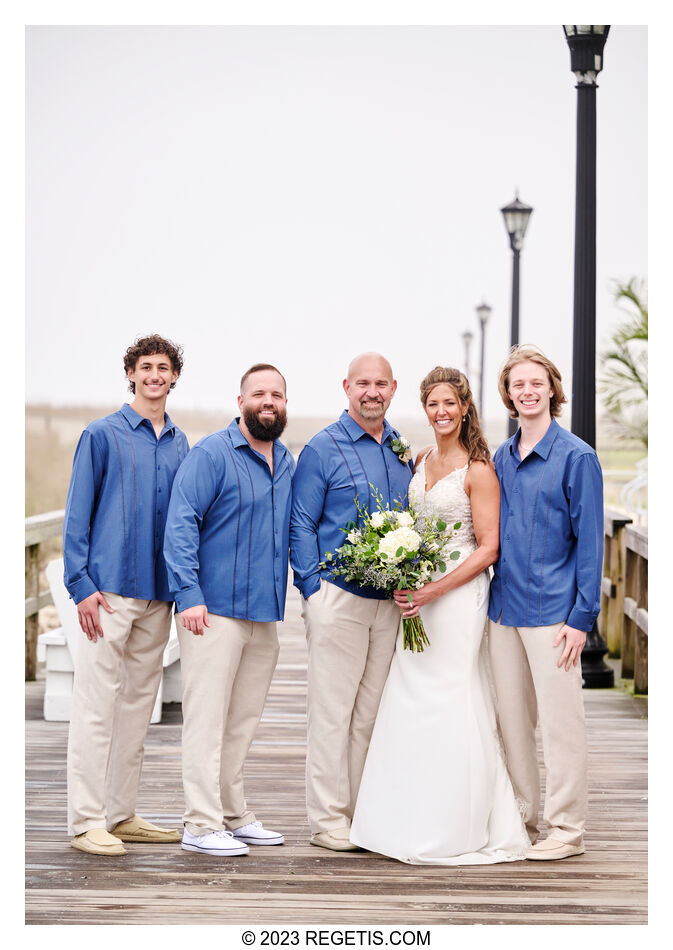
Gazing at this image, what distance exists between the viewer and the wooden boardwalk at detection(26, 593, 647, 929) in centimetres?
356

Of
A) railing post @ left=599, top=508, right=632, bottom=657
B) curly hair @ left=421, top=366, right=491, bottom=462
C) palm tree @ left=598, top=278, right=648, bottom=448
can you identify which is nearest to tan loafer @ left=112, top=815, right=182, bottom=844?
curly hair @ left=421, top=366, right=491, bottom=462

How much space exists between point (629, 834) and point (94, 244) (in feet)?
101

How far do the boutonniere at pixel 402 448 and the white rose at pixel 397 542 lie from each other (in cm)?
51

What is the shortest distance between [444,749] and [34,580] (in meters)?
4.00

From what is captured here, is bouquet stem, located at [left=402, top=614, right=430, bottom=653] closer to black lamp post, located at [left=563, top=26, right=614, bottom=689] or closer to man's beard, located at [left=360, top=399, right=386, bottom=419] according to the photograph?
man's beard, located at [left=360, top=399, right=386, bottom=419]

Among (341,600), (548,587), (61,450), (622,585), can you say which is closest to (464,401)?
(548,587)

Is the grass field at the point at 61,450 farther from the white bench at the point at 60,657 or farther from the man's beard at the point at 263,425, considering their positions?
the man's beard at the point at 263,425

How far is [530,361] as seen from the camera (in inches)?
165

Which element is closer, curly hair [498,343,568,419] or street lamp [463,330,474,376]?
curly hair [498,343,568,419]

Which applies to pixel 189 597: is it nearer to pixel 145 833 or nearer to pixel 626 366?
pixel 145 833

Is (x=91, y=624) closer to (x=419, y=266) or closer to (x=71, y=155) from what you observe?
(x=71, y=155)

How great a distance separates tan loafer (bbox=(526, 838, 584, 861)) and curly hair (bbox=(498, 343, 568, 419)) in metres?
1.65
